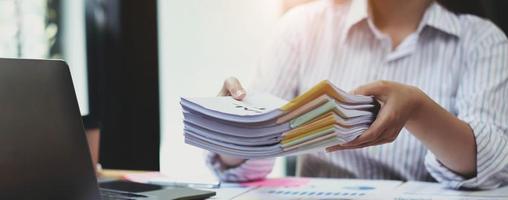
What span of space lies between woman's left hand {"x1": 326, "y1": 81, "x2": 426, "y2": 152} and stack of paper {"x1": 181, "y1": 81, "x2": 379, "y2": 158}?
2 centimetres

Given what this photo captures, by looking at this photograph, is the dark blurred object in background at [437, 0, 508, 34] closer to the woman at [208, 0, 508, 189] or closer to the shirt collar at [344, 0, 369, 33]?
the woman at [208, 0, 508, 189]

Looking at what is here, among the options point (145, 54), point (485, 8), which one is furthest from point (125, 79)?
point (485, 8)

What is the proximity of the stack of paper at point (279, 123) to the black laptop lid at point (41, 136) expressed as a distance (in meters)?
0.18

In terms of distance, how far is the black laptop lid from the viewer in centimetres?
73

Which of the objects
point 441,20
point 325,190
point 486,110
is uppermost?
point 441,20

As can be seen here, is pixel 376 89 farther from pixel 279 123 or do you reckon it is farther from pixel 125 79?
pixel 125 79

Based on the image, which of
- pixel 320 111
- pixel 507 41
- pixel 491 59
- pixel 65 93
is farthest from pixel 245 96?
A: pixel 507 41

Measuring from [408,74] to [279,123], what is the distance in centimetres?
76

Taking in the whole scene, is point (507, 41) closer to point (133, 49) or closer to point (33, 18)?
point (133, 49)

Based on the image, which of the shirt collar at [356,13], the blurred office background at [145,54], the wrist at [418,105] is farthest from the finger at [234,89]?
the blurred office background at [145,54]

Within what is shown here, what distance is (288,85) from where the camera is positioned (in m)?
1.60

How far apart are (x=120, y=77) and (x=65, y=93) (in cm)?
138

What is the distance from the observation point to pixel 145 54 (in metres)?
2.16

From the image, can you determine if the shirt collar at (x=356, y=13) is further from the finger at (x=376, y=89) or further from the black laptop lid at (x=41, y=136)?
the black laptop lid at (x=41, y=136)
